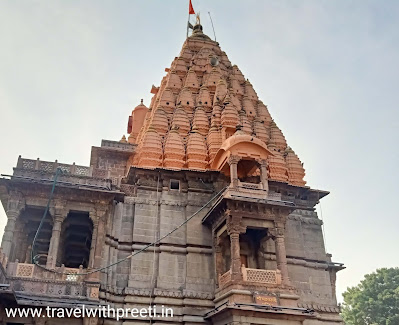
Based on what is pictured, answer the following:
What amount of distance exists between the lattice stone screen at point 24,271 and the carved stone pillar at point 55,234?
0.67 metres

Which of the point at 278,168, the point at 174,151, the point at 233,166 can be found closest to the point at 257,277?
the point at 233,166

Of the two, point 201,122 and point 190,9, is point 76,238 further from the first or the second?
point 190,9

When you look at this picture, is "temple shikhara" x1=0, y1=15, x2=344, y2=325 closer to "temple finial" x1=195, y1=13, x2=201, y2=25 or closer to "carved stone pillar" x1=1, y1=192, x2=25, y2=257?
"carved stone pillar" x1=1, y1=192, x2=25, y2=257

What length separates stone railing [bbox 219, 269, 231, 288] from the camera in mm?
15754

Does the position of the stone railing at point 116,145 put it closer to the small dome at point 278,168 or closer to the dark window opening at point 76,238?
the dark window opening at point 76,238

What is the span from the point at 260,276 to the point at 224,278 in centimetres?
144

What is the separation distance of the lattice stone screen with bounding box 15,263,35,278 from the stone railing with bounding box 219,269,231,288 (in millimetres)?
7093

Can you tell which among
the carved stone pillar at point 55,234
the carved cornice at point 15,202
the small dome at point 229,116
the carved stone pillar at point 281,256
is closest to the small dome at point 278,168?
the small dome at point 229,116

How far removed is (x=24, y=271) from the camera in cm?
1458

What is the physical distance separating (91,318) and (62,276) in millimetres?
1873

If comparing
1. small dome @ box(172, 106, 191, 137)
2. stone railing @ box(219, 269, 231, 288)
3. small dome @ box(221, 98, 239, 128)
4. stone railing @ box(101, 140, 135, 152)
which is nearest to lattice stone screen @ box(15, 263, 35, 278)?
stone railing @ box(219, 269, 231, 288)

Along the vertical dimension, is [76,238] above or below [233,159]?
below

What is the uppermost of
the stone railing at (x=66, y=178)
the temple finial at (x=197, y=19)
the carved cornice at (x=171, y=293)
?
the temple finial at (x=197, y=19)

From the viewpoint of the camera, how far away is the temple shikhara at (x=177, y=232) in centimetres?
1502
